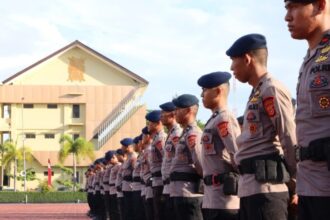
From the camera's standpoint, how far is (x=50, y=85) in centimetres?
6562

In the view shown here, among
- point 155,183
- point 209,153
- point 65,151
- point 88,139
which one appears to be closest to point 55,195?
point 65,151

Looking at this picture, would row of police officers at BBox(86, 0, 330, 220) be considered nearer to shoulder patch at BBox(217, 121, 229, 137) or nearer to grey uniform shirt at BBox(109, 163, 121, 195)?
shoulder patch at BBox(217, 121, 229, 137)

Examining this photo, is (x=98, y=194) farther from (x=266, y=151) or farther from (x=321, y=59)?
(x=321, y=59)

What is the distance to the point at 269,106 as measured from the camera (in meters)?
4.64

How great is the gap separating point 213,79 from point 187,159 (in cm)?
121

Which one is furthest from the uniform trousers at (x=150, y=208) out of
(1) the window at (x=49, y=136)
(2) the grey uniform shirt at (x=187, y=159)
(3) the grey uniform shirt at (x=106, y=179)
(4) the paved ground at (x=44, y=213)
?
(1) the window at (x=49, y=136)

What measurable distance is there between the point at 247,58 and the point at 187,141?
7.50 ft

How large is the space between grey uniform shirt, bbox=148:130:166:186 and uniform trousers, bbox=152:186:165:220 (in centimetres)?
7

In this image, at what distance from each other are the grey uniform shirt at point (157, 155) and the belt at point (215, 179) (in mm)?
2815

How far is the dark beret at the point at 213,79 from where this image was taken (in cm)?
631

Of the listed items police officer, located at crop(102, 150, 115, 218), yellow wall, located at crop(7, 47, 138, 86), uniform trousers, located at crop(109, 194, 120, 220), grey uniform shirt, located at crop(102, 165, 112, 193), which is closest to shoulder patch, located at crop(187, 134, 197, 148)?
uniform trousers, located at crop(109, 194, 120, 220)

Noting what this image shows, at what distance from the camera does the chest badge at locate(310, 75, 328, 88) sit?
12.2ft

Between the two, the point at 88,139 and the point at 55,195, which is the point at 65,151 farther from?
the point at 55,195

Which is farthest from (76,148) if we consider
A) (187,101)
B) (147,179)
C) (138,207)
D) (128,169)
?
(187,101)
